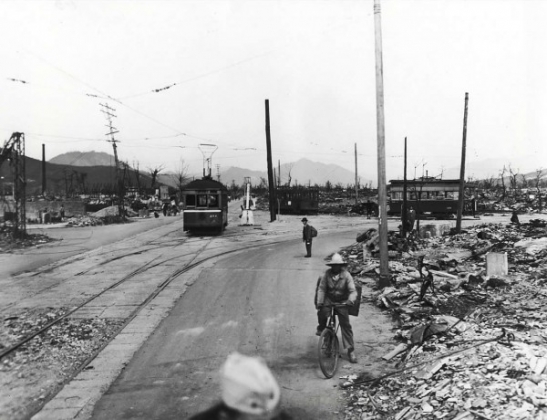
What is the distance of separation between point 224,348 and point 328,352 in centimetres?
194

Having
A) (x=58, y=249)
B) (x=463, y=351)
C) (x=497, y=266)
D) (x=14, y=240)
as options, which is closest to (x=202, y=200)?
(x=58, y=249)

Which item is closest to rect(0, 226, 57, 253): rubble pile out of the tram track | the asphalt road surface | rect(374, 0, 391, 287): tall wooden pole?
the tram track

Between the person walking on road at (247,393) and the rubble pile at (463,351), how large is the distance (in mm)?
3592

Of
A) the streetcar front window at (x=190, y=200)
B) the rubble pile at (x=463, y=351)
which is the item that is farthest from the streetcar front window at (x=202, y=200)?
the rubble pile at (x=463, y=351)

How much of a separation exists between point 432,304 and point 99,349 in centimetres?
650

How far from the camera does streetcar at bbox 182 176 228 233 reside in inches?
994

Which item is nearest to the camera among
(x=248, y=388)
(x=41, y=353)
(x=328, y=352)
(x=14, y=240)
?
(x=248, y=388)

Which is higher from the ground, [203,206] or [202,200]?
[202,200]

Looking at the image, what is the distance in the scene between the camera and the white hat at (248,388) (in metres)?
2.09

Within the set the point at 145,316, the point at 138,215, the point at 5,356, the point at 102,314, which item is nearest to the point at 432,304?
the point at 145,316

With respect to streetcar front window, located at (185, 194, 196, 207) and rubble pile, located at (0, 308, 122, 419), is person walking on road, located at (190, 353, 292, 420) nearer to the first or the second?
rubble pile, located at (0, 308, 122, 419)

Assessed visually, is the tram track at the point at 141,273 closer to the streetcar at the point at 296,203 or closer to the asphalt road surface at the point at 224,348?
the asphalt road surface at the point at 224,348

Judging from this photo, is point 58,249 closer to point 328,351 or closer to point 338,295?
point 338,295

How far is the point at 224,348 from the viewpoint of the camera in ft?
26.1
